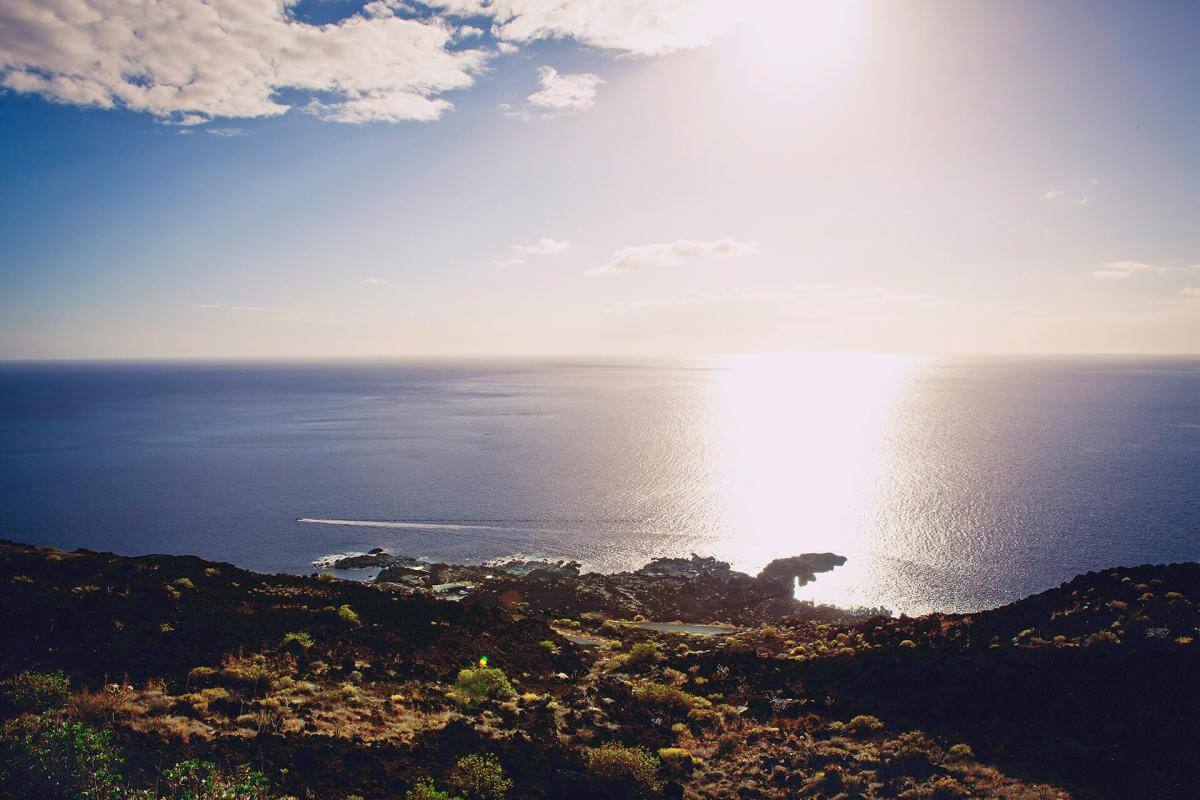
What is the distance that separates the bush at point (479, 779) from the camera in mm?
16547

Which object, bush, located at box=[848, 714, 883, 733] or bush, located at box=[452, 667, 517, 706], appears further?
bush, located at box=[452, 667, 517, 706]

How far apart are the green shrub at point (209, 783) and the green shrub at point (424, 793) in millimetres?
3670

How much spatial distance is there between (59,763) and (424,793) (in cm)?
884

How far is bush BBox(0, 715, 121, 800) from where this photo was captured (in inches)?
525

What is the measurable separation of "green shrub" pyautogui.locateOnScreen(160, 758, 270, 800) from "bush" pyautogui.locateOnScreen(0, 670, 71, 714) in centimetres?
606

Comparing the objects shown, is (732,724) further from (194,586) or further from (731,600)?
(731,600)

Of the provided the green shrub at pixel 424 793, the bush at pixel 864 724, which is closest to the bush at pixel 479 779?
the green shrub at pixel 424 793

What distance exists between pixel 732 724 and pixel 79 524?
9395 centimetres

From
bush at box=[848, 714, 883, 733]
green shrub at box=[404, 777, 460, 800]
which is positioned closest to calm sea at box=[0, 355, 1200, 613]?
bush at box=[848, 714, 883, 733]

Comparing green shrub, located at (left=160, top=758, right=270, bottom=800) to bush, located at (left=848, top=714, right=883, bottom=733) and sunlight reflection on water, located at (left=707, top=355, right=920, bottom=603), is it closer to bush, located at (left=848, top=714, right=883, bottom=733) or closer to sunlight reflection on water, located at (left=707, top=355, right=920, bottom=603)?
bush, located at (left=848, top=714, right=883, bottom=733)

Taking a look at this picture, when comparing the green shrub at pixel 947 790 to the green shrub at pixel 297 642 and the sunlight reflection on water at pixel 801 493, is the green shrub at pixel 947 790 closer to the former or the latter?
the green shrub at pixel 297 642

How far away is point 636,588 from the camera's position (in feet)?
190

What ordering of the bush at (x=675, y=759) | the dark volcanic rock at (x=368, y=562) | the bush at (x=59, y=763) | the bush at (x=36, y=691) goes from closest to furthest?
the bush at (x=59, y=763), the bush at (x=36, y=691), the bush at (x=675, y=759), the dark volcanic rock at (x=368, y=562)

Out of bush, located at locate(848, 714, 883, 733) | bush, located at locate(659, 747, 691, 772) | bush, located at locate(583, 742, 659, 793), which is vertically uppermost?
bush, located at locate(583, 742, 659, 793)
